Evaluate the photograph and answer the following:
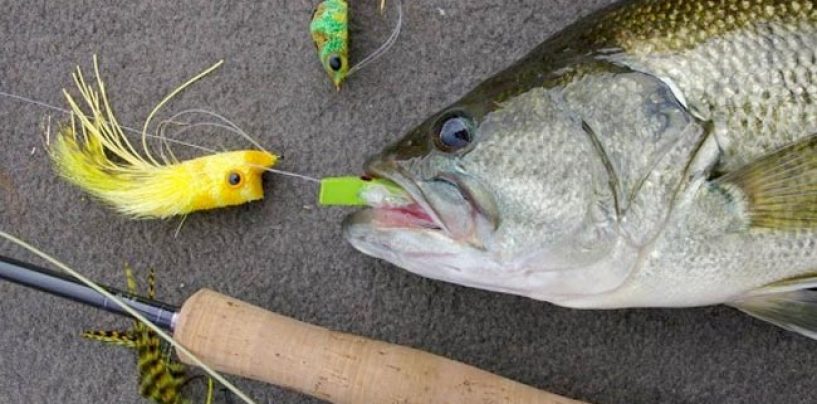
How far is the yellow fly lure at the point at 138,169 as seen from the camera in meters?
1.68

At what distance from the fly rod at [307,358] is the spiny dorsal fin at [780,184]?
0.48 m

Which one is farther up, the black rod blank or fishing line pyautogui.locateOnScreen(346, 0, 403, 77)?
fishing line pyautogui.locateOnScreen(346, 0, 403, 77)

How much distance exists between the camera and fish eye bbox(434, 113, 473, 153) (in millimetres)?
1337

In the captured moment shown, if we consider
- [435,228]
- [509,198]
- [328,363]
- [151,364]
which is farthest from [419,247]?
[151,364]

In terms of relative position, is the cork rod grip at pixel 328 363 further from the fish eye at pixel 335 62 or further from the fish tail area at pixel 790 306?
the fish eye at pixel 335 62

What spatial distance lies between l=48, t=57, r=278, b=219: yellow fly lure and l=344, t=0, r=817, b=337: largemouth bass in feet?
1.42

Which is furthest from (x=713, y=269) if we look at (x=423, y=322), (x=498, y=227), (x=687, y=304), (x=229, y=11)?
(x=229, y=11)

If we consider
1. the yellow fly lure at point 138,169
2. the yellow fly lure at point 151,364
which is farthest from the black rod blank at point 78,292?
the yellow fly lure at point 138,169

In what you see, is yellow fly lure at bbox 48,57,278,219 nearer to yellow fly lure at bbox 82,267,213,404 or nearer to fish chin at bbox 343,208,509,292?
yellow fly lure at bbox 82,267,213,404

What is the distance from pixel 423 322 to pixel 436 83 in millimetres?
476

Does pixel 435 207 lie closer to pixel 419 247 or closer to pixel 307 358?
pixel 419 247

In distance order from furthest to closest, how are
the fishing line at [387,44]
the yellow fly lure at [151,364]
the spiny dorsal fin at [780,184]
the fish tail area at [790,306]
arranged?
the fishing line at [387,44] → the yellow fly lure at [151,364] → the fish tail area at [790,306] → the spiny dorsal fin at [780,184]

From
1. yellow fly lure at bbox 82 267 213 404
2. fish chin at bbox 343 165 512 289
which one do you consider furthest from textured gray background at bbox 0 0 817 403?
fish chin at bbox 343 165 512 289

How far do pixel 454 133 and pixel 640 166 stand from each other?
0.92ft
